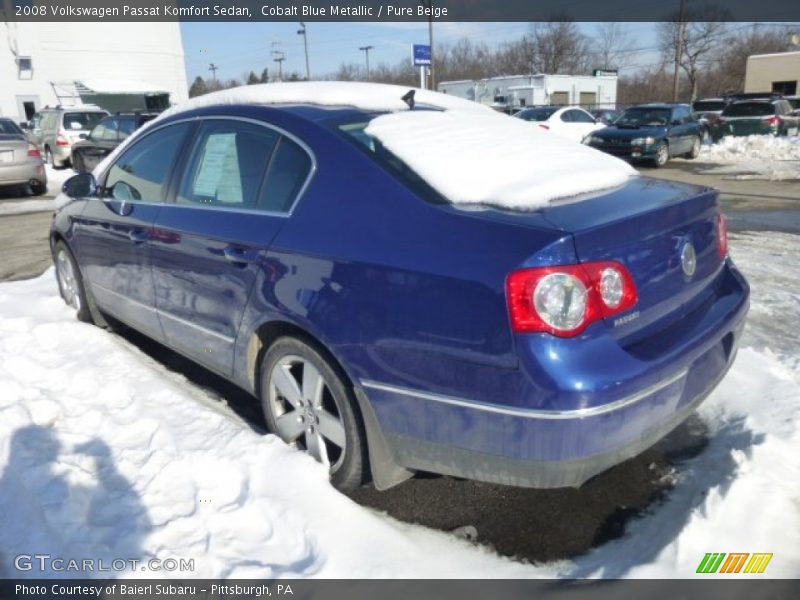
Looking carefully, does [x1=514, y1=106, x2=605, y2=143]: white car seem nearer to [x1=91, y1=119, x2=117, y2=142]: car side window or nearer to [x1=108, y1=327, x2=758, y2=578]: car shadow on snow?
[x1=91, y1=119, x2=117, y2=142]: car side window

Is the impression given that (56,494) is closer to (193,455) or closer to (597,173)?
(193,455)

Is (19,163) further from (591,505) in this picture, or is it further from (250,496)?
(591,505)

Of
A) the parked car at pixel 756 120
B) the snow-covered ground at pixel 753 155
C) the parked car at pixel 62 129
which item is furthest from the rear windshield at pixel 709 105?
the parked car at pixel 62 129

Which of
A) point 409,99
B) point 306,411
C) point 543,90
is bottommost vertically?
point 306,411

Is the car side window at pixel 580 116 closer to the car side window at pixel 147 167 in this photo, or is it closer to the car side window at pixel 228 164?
the car side window at pixel 147 167

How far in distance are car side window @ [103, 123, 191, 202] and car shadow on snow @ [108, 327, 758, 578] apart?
2115 millimetres

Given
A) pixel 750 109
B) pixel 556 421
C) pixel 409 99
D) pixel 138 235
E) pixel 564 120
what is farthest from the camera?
pixel 750 109

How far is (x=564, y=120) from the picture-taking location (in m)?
20.1

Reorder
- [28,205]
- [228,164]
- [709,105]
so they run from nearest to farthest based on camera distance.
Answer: [228,164] < [28,205] < [709,105]

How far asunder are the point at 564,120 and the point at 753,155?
19.1 ft

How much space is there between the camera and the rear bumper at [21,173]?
13227 mm

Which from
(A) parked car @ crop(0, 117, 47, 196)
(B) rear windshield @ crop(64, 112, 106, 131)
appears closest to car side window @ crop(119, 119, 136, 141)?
(A) parked car @ crop(0, 117, 47, 196)

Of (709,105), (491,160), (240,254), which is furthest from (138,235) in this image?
(709,105)

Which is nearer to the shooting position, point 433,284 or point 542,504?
point 433,284
